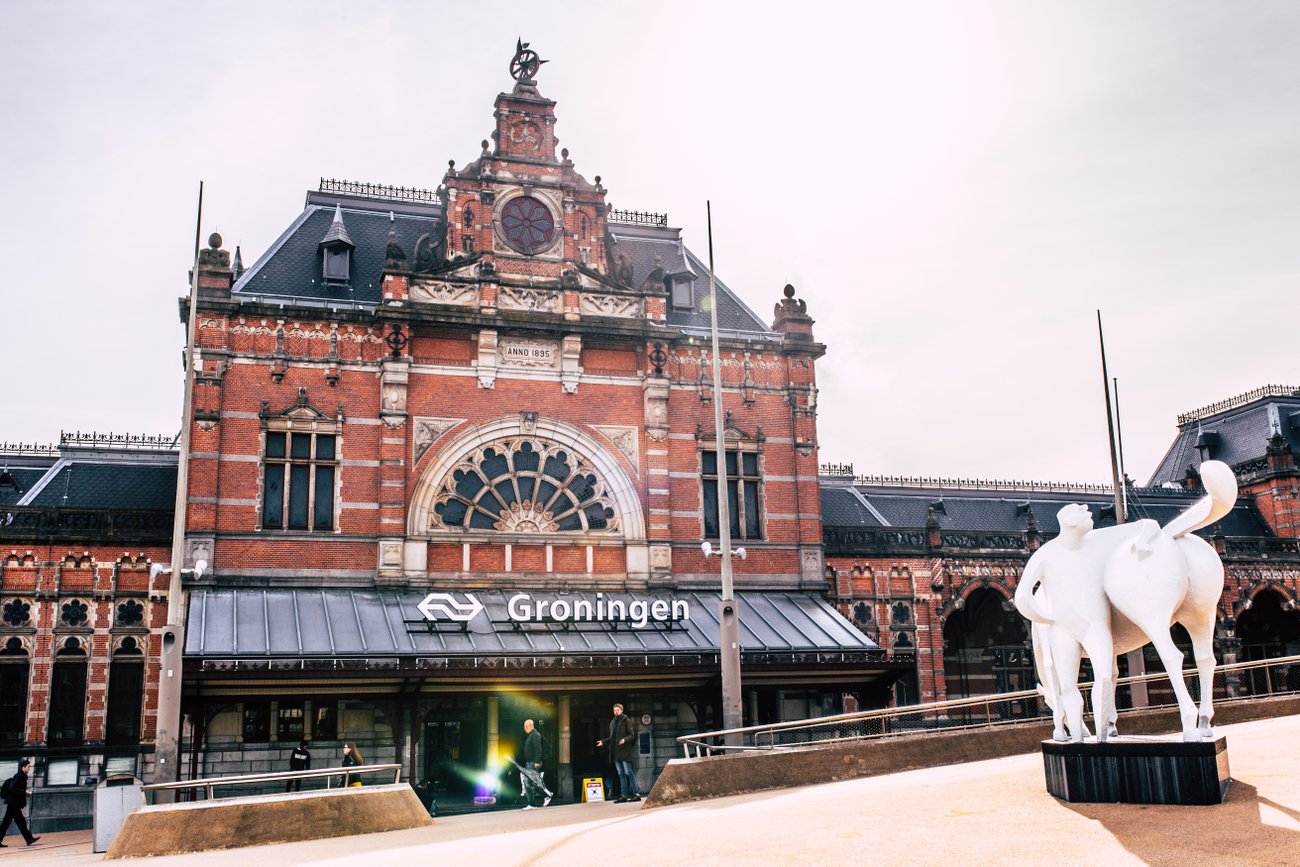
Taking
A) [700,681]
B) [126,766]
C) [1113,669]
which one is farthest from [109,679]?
[1113,669]

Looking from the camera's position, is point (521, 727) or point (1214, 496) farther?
point (521, 727)

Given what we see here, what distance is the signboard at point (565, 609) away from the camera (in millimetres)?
26734

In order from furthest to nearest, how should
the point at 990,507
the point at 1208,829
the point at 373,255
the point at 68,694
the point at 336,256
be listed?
1. the point at 990,507
2. the point at 373,255
3. the point at 336,256
4. the point at 68,694
5. the point at 1208,829

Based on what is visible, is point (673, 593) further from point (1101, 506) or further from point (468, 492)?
point (1101, 506)

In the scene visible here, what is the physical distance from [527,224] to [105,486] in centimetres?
1315

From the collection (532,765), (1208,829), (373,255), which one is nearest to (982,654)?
(532,765)

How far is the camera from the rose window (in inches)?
1145

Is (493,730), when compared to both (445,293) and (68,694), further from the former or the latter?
(445,293)

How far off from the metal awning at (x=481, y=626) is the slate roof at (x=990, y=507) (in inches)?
428

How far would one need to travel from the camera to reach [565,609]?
27672 mm

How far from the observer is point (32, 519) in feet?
90.3

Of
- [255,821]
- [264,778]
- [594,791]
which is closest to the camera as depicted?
[255,821]

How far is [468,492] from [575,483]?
2768mm

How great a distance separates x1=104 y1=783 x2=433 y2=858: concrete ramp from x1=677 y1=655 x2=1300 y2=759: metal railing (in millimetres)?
5028
